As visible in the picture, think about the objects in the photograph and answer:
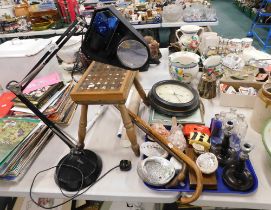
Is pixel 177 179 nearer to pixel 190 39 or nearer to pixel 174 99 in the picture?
pixel 174 99

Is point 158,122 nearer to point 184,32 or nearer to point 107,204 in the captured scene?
point 107,204

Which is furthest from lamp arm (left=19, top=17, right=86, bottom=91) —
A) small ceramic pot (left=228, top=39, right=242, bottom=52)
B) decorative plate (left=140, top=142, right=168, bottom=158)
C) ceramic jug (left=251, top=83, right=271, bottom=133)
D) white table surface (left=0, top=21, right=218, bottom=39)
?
white table surface (left=0, top=21, right=218, bottom=39)

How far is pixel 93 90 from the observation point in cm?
68

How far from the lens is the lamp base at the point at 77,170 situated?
0.65 metres

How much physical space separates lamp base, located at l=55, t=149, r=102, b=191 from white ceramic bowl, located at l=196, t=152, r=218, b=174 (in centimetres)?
30

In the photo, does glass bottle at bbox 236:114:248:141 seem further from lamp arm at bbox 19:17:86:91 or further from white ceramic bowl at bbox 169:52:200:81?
lamp arm at bbox 19:17:86:91

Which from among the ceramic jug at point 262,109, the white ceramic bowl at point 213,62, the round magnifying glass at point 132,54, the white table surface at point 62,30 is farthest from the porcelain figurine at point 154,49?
the white table surface at point 62,30

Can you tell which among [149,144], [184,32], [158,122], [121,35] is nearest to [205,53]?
[184,32]

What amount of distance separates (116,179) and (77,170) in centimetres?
12

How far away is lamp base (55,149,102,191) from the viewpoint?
648mm

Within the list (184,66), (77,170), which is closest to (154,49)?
(184,66)

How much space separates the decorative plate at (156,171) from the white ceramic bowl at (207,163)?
77 mm

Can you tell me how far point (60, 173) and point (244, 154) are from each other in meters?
0.51

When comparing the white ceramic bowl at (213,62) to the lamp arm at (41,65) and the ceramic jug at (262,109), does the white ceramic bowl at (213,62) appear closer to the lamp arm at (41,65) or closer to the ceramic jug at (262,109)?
the ceramic jug at (262,109)
